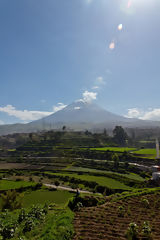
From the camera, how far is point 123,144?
112562mm

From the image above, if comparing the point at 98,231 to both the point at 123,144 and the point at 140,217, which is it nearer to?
the point at 140,217

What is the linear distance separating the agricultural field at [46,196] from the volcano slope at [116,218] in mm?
15477

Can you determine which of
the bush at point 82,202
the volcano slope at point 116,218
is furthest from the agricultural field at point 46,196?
the volcano slope at point 116,218

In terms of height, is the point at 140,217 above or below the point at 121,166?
above

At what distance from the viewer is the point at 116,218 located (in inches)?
469

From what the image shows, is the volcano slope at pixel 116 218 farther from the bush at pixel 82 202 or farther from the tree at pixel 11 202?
the tree at pixel 11 202

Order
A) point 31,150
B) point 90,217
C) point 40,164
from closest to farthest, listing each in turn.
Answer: point 90,217
point 40,164
point 31,150

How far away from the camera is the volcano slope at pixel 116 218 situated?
9695mm

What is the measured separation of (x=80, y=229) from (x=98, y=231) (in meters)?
1.25

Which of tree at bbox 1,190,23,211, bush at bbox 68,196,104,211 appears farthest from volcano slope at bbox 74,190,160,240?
tree at bbox 1,190,23,211

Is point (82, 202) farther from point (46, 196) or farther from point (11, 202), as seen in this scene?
point (46, 196)

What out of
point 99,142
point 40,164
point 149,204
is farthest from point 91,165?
point 149,204

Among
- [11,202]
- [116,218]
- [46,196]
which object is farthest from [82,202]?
[46,196]

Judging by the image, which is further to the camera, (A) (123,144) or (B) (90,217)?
(A) (123,144)
